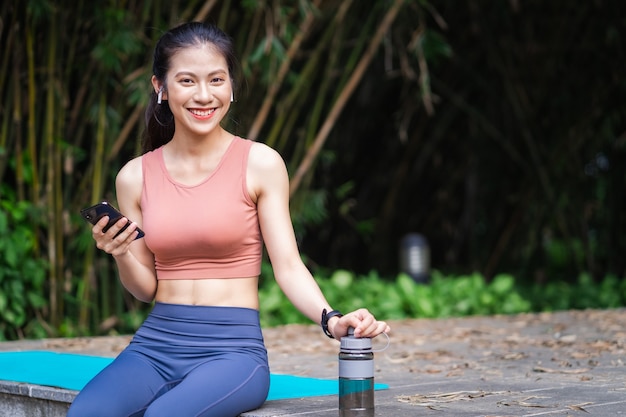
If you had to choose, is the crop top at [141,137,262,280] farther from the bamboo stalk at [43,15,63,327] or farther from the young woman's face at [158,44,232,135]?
the bamboo stalk at [43,15,63,327]

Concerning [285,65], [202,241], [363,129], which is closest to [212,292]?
[202,241]

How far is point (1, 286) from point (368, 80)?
3.68 m

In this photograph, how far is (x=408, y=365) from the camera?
372 cm

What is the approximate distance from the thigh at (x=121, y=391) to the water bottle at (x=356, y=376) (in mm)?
441

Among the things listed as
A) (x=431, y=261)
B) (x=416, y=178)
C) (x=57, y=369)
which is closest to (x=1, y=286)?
(x=57, y=369)

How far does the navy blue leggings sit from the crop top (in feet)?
0.35

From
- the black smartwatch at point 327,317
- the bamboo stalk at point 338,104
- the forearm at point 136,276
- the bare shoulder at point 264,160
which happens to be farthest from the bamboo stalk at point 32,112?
the black smartwatch at point 327,317

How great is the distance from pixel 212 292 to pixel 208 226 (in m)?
0.16

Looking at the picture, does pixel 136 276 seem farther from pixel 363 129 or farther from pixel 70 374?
pixel 363 129

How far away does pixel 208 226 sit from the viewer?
8.21ft

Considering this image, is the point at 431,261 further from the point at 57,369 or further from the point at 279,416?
the point at 279,416

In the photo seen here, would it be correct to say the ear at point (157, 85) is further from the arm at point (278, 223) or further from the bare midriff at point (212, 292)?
the bare midriff at point (212, 292)

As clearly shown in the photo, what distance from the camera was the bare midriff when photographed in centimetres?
254

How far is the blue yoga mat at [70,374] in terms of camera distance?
2910 mm
